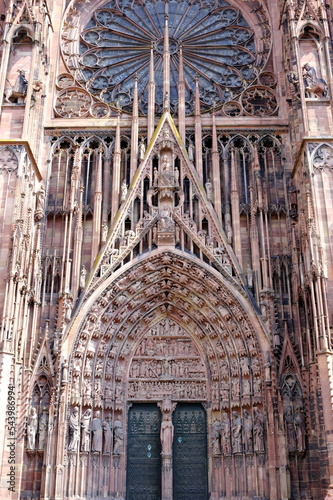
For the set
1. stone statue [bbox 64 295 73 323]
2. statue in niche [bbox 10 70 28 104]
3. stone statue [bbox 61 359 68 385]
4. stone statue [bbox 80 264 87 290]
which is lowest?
stone statue [bbox 61 359 68 385]

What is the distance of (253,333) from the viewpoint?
16281 mm

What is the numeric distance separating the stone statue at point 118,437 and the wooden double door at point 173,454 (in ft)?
1.24

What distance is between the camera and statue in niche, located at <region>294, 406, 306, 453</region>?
15.0 metres

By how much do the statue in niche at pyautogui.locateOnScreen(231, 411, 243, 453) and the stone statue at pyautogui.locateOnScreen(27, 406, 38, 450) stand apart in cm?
495

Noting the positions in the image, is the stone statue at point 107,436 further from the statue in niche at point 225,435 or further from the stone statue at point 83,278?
the stone statue at point 83,278

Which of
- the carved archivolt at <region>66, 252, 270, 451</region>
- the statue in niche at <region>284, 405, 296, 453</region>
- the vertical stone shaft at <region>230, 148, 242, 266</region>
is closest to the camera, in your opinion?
the statue in niche at <region>284, 405, 296, 453</region>

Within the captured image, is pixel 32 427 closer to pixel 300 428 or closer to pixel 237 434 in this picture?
pixel 237 434

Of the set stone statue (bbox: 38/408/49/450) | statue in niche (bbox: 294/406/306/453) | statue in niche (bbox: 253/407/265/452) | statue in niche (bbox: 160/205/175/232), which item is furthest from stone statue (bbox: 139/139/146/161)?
statue in niche (bbox: 294/406/306/453)

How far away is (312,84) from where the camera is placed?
17.9 meters

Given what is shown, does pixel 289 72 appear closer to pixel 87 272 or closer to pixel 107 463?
pixel 87 272

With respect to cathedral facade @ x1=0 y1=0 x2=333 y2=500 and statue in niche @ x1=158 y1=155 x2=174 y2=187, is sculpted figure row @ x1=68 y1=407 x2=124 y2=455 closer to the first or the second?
cathedral facade @ x1=0 y1=0 x2=333 y2=500

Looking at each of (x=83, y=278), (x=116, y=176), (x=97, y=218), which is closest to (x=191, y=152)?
(x=116, y=176)

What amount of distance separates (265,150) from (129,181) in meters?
4.25

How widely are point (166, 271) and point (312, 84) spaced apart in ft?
22.3
